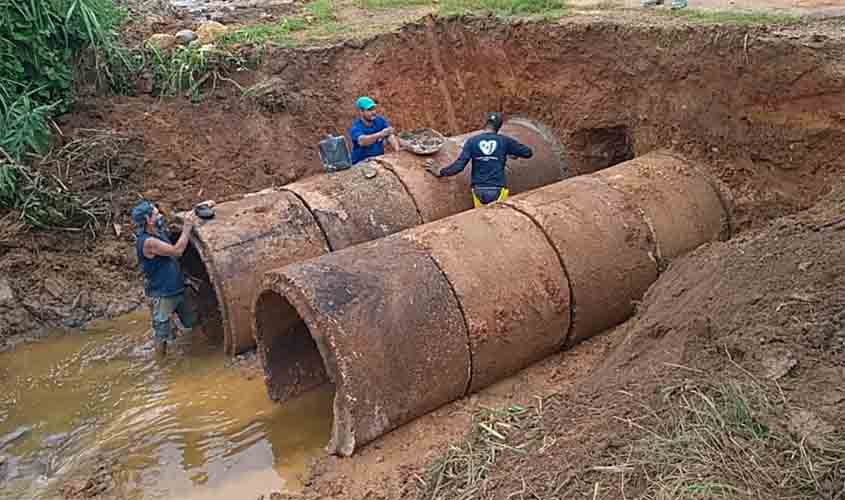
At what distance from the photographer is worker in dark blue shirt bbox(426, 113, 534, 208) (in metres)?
7.25

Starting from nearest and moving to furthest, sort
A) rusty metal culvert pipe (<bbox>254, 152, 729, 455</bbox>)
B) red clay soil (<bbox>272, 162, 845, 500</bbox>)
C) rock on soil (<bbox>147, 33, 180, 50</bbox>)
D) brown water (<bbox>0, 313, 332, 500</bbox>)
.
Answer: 1. red clay soil (<bbox>272, 162, 845, 500</bbox>)
2. rusty metal culvert pipe (<bbox>254, 152, 729, 455</bbox>)
3. brown water (<bbox>0, 313, 332, 500</bbox>)
4. rock on soil (<bbox>147, 33, 180, 50</bbox>)

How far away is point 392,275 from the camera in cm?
548

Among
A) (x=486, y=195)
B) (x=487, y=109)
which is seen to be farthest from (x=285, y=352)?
(x=487, y=109)

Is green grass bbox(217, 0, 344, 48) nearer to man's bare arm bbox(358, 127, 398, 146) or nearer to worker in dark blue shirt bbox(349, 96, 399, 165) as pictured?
worker in dark blue shirt bbox(349, 96, 399, 165)

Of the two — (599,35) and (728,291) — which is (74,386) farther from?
(599,35)

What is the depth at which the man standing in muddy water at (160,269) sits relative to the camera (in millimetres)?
6770

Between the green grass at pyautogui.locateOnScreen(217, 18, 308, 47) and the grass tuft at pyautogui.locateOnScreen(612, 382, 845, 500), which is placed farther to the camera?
the green grass at pyautogui.locateOnScreen(217, 18, 308, 47)

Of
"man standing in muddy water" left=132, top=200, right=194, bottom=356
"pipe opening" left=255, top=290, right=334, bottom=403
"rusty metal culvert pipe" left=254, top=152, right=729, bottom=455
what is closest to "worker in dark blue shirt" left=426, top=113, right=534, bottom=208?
"rusty metal culvert pipe" left=254, top=152, right=729, bottom=455

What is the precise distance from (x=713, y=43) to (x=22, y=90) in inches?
286

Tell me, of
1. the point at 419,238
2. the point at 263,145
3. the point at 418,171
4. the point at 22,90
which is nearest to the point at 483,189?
the point at 418,171

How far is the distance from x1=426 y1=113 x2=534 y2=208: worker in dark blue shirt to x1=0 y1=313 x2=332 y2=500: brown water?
237 centimetres

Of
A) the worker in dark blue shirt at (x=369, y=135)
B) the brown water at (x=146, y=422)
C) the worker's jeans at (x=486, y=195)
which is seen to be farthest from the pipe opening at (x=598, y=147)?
the brown water at (x=146, y=422)

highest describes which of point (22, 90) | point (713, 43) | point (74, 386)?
point (22, 90)

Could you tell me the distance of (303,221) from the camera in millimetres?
6883
